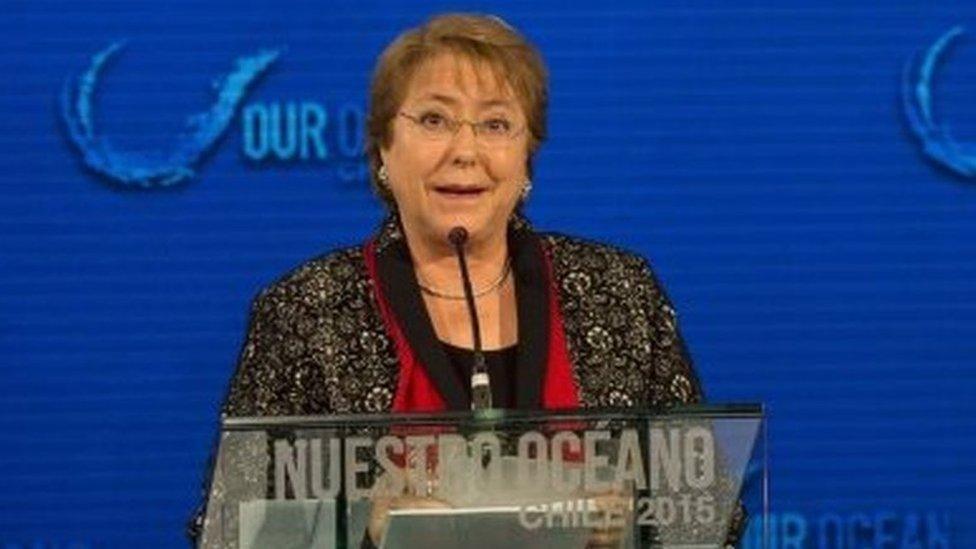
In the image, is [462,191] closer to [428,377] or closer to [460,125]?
[460,125]

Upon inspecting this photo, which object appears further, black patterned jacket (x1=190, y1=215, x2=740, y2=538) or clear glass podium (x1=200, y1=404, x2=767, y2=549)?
black patterned jacket (x1=190, y1=215, x2=740, y2=538)

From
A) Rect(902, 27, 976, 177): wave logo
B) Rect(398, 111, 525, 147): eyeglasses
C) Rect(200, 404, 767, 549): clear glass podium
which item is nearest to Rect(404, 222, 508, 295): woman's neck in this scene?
Rect(398, 111, 525, 147): eyeglasses

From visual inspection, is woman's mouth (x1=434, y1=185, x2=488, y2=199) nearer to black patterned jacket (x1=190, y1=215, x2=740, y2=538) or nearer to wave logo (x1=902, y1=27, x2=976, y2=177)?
black patterned jacket (x1=190, y1=215, x2=740, y2=538)

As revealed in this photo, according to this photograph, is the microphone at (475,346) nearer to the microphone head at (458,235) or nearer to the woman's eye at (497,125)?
the microphone head at (458,235)

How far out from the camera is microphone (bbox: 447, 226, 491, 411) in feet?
6.98

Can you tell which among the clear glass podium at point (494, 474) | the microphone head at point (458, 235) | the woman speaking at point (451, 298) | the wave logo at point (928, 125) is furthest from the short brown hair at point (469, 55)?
A: the wave logo at point (928, 125)

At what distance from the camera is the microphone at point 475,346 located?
6.98ft

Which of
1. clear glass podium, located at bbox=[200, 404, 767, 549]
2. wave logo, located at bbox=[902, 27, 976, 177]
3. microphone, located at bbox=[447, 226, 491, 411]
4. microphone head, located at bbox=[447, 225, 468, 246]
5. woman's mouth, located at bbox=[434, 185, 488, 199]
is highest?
wave logo, located at bbox=[902, 27, 976, 177]

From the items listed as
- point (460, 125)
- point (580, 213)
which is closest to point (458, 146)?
point (460, 125)

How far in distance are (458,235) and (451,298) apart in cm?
9

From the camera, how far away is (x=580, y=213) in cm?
366

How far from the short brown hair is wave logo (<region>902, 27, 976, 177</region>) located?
143cm

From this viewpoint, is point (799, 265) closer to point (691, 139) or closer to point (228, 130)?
point (691, 139)

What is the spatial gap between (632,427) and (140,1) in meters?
1.93
